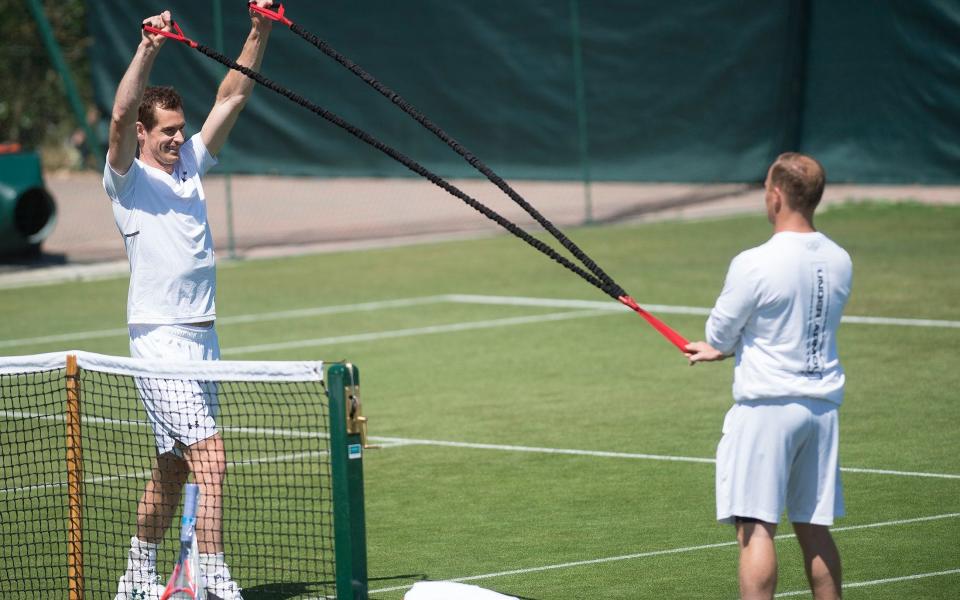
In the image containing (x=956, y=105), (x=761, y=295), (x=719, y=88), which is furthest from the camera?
(x=719, y=88)

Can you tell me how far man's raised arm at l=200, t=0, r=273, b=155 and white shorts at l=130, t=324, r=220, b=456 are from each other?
2.82 ft

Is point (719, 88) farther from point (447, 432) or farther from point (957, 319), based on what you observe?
point (447, 432)

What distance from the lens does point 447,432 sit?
413 inches

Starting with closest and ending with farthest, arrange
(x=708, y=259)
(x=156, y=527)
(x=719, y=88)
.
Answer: (x=156, y=527) → (x=708, y=259) → (x=719, y=88)

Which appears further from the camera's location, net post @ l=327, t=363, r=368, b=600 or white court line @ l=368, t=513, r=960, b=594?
white court line @ l=368, t=513, r=960, b=594

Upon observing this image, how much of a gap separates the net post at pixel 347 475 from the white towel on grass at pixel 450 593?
19.8 inches

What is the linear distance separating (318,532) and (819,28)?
43.7 ft

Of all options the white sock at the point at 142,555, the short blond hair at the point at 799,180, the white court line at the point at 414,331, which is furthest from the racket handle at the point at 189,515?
the white court line at the point at 414,331

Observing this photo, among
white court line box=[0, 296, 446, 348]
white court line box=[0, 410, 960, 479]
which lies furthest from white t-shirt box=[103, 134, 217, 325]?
white court line box=[0, 296, 446, 348]

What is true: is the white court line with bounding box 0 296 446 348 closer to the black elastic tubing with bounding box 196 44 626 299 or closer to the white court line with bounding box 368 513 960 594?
the white court line with bounding box 368 513 960 594

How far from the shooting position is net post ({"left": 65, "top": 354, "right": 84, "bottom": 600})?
6438mm

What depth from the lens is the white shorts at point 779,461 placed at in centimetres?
565

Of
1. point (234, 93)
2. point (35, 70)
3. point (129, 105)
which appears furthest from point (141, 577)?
point (35, 70)

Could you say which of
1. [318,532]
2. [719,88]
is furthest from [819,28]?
[318,532]
